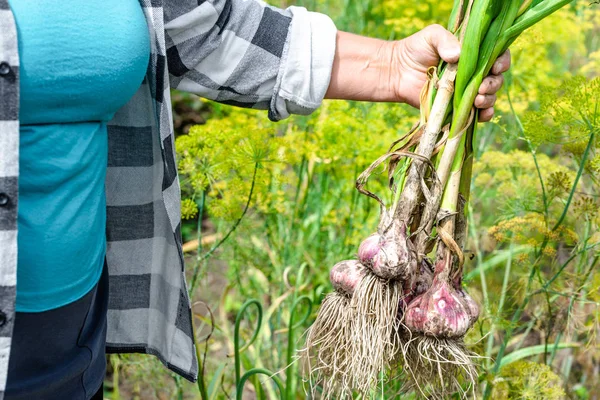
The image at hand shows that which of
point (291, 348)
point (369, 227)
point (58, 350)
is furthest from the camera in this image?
point (369, 227)

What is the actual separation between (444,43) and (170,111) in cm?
48

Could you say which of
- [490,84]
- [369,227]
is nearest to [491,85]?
[490,84]

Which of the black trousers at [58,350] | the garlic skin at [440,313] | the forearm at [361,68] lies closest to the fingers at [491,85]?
the forearm at [361,68]

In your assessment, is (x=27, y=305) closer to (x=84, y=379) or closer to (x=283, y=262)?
(x=84, y=379)

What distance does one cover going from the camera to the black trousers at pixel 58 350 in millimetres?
982

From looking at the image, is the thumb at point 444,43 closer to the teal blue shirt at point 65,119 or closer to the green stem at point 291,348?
the teal blue shirt at point 65,119

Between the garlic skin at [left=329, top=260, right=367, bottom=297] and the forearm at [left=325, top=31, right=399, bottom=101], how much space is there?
330mm

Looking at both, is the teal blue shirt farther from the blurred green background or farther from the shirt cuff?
the blurred green background

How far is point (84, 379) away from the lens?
1.12m

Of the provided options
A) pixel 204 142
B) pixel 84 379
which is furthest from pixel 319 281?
pixel 84 379

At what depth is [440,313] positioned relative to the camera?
3.65 feet

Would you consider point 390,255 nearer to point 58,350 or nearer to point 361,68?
point 361,68

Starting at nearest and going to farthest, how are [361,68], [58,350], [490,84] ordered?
1. [58,350]
2. [490,84]
3. [361,68]

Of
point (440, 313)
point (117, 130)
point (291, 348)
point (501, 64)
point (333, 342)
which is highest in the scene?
point (501, 64)
